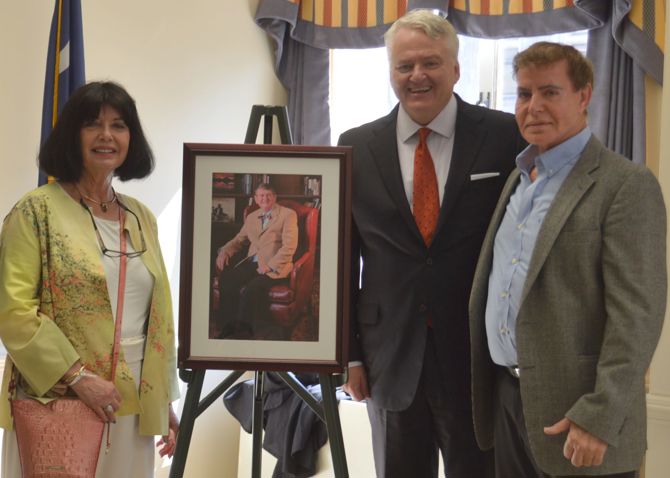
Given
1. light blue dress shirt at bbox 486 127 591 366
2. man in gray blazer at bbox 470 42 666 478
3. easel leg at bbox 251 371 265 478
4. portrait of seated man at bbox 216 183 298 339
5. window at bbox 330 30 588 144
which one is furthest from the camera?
window at bbox 330 30 588 144

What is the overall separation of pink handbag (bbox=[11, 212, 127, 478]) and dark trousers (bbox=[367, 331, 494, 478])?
776 mm

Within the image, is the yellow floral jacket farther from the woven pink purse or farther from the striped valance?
the striped valance

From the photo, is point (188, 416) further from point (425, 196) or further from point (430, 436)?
point (425, 196)

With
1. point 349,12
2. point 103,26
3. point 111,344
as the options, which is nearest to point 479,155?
point 111,344

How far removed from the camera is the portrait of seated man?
6.91 ft

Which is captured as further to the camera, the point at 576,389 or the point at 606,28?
the point at 606,28

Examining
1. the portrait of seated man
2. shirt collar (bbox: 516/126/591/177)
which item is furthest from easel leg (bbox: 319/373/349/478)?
shirt collar (bbox: 516/126/591/177)

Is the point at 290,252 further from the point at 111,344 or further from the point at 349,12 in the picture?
the point at 349,12

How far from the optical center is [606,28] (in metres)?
3.68

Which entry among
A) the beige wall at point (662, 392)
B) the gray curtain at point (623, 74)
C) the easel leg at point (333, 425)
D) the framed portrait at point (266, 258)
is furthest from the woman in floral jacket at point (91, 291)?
the gray curtain at point (623, 74)

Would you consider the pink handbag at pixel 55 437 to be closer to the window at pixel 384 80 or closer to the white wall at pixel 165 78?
the white wall at pixel 165 78

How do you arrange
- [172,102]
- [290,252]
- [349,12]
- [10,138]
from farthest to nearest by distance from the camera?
1. [349,12]
2. [172,102]
3. [10,138]
4. [290,252]

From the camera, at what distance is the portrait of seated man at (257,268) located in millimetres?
2105

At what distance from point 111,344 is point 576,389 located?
42.3 inches
